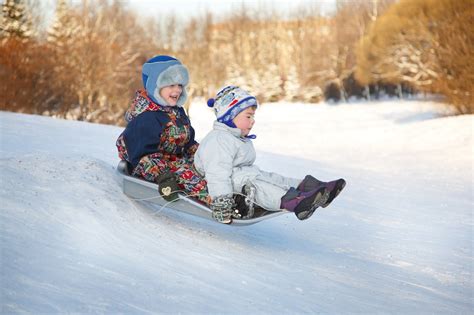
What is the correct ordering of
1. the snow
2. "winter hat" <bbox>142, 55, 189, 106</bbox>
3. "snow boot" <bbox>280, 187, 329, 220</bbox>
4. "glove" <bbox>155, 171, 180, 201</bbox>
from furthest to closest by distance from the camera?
1. "winter hat" <bbox>142, 55, 189, 106</bbox>
2. "glove" <bbox>155, 171, 180, 201</bbox>
3. "snow boot" <bbox>280, 187, 329, 220</bbox>
4. the snow

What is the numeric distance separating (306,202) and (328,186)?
0.76 ft

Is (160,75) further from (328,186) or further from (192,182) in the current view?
(328,186)

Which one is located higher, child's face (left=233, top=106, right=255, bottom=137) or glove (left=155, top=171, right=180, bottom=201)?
child's face (left=233, top=106, right=255, bottom=137)

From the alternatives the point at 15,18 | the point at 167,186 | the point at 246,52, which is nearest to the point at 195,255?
the point at 167,186

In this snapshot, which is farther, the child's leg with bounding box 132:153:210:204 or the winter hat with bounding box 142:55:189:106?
the winter hat with bounding box 142:55:189:106

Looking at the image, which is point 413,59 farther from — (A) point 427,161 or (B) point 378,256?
(B) point 378,256

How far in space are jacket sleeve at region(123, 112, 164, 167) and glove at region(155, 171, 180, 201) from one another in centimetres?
27

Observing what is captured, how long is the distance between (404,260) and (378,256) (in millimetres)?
220

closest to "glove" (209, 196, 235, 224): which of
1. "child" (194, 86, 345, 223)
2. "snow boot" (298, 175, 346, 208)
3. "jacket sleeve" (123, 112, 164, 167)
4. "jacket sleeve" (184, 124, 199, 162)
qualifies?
"child" (194, 86, 345, 223)

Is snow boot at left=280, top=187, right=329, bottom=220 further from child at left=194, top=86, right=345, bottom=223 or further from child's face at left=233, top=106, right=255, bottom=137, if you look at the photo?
child's face at left=233, top=106, right=255, bottom=137

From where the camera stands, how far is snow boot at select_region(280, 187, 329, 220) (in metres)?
3.51

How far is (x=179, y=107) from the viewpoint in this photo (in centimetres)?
437

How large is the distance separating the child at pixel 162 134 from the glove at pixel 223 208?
0.18 meters

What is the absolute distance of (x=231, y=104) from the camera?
157 inches
